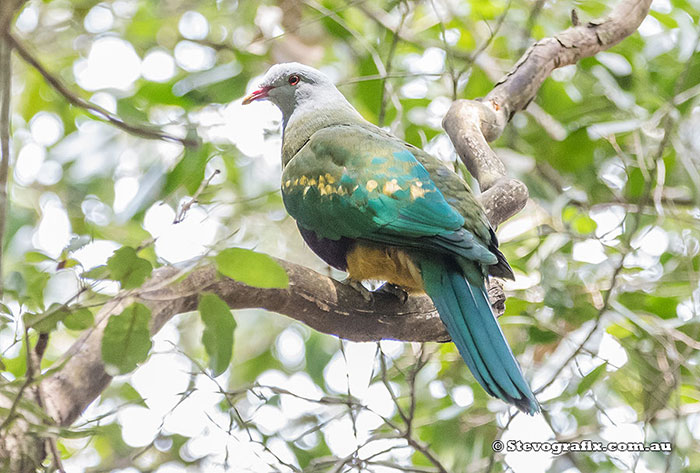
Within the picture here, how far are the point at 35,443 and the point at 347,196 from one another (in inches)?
42.2

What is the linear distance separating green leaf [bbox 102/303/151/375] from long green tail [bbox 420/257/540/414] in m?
0.79

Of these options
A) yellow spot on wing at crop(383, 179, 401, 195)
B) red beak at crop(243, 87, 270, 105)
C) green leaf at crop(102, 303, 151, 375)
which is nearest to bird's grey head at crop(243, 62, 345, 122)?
red beak at crop(243, 87, 270, 105)

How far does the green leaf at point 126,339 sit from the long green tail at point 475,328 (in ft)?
2.58

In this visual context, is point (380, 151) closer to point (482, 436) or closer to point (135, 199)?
point (135, 199)

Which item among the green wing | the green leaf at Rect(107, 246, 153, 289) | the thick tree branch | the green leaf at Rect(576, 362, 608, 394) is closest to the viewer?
the green leaf at Rect(107, 246, 153, 289)

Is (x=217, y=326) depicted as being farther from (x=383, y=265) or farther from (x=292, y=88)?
(x=292, y=88)

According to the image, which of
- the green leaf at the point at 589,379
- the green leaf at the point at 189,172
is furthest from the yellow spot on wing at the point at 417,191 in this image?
the green leaf at the point at 589,379

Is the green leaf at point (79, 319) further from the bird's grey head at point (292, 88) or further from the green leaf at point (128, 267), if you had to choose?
the bird's grey head at point (292, 88)

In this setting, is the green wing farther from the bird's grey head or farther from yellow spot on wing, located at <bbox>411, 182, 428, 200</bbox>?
the bird's grey head

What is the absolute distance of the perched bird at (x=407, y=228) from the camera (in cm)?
203

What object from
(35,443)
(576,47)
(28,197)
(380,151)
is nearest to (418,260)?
(380,151)

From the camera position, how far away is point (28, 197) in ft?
11.7

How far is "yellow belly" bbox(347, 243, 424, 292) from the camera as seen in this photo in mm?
2297

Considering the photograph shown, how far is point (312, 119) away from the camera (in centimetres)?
291
